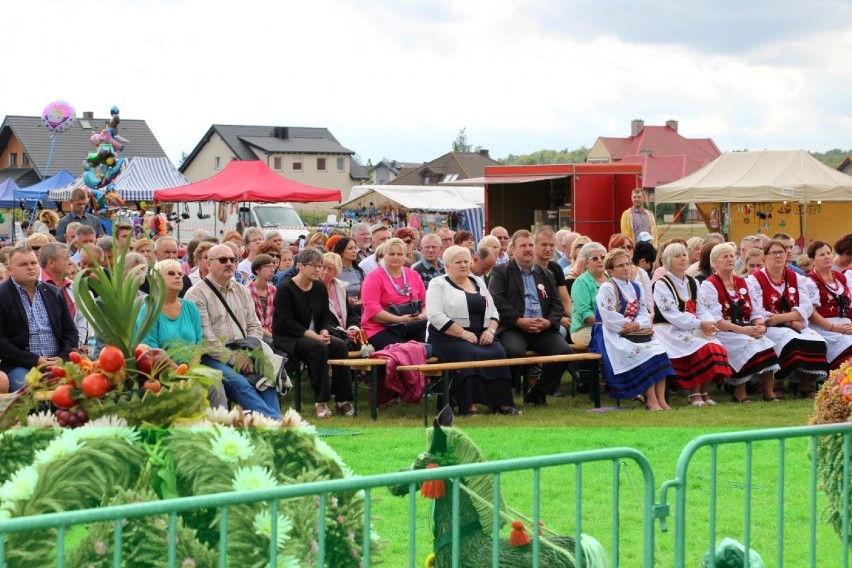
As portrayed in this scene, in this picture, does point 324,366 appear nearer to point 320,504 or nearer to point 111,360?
point 111,360

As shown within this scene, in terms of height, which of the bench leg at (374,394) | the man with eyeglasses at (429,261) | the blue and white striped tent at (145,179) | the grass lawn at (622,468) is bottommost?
the grass lawn at (622,468)

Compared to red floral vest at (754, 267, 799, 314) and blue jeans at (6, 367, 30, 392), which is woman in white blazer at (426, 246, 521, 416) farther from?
blue jeans at (6, 367, 30, 392)

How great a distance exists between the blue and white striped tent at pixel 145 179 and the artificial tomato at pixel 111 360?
26368 mm

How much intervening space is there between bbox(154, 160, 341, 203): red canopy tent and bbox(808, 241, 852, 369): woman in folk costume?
563 inches

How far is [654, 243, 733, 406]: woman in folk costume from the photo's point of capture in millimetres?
12570

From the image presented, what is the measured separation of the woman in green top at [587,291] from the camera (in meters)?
12.6

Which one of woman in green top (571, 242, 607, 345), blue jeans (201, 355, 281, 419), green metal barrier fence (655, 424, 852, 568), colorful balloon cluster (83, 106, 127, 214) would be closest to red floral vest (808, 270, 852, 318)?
woman in green top (571, 242, 607, 345)

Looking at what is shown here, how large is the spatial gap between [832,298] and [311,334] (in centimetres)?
600

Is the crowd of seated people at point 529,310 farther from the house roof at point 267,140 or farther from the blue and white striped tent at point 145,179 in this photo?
the house roof at point 267,140

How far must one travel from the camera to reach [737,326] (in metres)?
13.0

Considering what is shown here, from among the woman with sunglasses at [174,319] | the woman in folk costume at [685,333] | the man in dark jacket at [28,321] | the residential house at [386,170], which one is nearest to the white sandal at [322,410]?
the woman with sunglasses at [174,319]

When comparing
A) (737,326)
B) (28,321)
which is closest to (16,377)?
(28,321)

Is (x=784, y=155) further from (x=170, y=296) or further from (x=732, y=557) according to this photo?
→ (x=732, y=557)

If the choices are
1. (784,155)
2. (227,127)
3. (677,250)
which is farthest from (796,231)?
(227,127)
